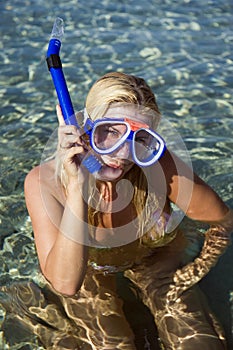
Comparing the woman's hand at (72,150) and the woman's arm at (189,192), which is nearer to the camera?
the woman's hand at (72,150)

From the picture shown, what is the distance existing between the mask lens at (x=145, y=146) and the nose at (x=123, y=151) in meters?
0.05

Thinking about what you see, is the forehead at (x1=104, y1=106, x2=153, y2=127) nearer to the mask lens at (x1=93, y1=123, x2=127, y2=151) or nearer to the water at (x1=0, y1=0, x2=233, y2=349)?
the mask lens at (x1=93, y1=123, x2=127, y2=151)

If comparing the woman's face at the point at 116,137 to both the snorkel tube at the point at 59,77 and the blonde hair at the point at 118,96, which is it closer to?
the blonde hair at the point at 118,96

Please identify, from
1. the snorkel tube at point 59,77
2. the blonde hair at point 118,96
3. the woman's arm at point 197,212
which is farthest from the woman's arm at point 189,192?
the snorkel tube at point 59,77

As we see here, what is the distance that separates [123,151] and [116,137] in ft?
0.28

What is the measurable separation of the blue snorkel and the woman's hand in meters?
0.03

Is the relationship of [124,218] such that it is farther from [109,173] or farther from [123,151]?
[123,151]

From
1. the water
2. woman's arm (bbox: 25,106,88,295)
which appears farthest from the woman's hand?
the water

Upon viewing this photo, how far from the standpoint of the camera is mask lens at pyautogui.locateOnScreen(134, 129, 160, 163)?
9.06ft

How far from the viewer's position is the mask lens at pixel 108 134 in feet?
8.94

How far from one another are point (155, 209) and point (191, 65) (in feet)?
9.91

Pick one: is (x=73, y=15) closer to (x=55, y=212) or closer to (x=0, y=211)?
(x=0, y=211)

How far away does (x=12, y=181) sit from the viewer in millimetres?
4445

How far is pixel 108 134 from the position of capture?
108 inches
